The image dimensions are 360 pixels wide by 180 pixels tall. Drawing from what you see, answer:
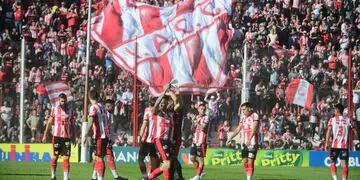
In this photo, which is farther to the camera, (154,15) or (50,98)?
(154,15)

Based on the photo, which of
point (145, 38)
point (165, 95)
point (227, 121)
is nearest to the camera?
point (165, 95)

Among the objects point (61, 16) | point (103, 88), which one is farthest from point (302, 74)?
point (61, 16)

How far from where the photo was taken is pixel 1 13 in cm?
4681

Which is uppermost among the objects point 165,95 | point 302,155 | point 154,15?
point 154,15

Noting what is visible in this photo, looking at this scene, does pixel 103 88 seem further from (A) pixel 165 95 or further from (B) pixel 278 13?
(A) pixel 165 95

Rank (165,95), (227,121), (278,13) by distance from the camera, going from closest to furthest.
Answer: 1. (165,95)
2. (227,121)
3. (278,13)

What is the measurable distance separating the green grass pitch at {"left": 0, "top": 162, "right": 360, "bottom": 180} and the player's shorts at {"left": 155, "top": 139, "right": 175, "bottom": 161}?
5.62 m

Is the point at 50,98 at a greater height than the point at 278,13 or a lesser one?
lesser

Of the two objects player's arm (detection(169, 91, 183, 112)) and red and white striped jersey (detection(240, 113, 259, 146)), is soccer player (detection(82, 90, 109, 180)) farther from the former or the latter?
red and white striped jersey (detection(240, 113, 259, 146))

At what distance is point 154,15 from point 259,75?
9.07 meters

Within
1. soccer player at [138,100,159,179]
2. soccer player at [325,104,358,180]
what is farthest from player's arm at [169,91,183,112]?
soccer player at [325,104,358,180]

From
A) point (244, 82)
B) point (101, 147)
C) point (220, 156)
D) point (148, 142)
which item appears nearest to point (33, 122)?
point (220, 156)

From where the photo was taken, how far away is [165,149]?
21.6 meters

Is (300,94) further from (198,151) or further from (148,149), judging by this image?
(148,149)
